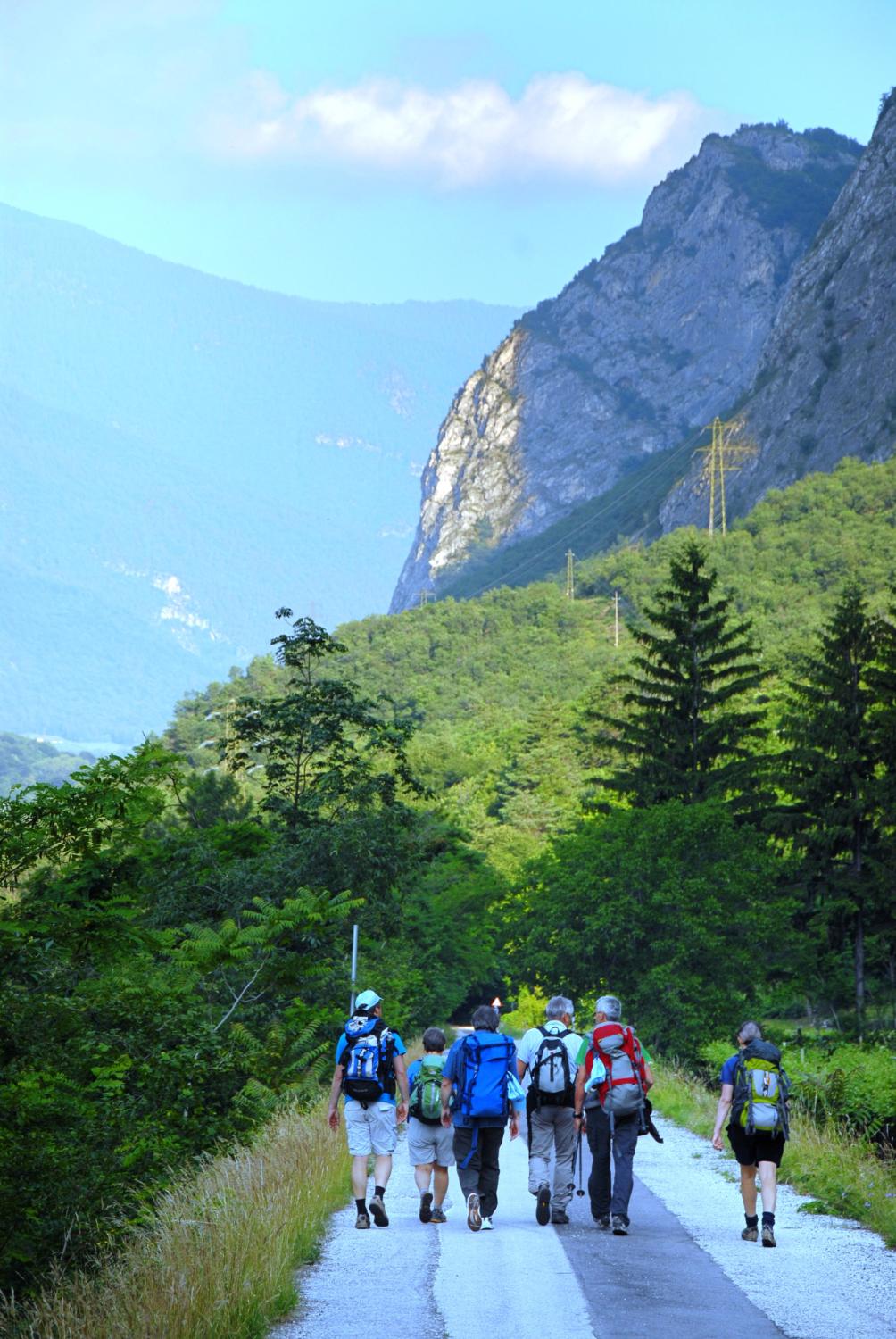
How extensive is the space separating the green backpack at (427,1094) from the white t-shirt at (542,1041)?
0.76 m

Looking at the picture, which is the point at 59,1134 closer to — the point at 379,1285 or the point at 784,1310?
the point at 379,1285

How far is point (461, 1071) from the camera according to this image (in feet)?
46.1

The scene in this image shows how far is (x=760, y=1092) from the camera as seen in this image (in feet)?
43.2

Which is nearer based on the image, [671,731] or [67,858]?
[67,858]

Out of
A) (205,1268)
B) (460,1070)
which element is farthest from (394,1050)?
(205,1268)

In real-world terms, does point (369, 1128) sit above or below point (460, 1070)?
below

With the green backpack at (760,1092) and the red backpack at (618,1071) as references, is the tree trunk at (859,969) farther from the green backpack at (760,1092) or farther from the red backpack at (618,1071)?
the green backpack at (760,1092)

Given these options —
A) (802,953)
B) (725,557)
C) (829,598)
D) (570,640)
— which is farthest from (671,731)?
(570,640)

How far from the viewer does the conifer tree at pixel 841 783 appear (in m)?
51.1

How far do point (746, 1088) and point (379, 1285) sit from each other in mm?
3659

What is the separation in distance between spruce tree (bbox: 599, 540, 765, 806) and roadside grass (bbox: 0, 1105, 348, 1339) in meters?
43.2

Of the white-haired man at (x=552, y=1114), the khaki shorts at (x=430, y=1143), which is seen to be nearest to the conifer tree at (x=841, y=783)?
the white-haired man at (x=552, y=1114)

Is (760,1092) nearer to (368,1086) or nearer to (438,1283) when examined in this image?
(368,1086)

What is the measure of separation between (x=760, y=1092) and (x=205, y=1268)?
512 cm
